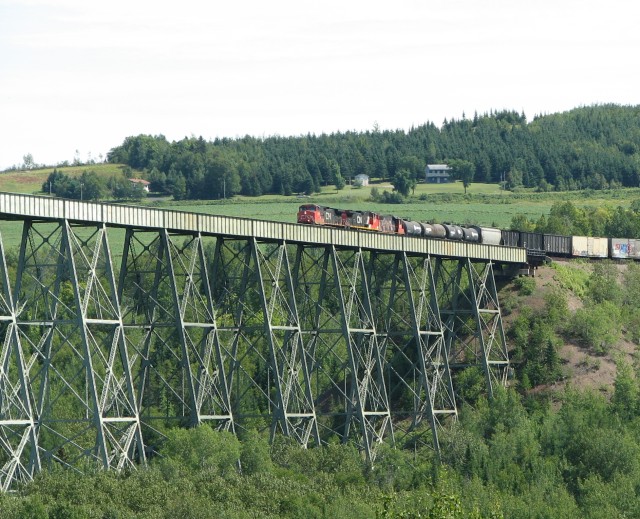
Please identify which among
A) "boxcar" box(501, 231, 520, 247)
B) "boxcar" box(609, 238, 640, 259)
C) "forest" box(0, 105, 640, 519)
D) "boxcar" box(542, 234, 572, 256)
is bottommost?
"forest" box(0, 105, 640, 519)

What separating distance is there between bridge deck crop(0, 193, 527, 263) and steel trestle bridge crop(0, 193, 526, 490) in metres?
0.08

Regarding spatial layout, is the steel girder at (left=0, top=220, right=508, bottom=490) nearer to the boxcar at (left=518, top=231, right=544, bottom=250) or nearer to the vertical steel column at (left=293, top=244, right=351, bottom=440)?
the vertical steel column at (left=293, top=244, right=351, bottom=440)

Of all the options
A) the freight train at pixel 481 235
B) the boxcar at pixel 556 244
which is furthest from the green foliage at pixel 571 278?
the boxcar at pixel 556 244

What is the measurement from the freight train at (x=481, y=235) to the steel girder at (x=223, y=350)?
2.06 metres

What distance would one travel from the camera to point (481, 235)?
92.0 meters

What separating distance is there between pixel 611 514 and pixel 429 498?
779cm

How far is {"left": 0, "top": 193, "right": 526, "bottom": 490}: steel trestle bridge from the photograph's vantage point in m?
53.0

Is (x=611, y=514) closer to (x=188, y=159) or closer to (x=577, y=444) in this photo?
(x=577, y=444)

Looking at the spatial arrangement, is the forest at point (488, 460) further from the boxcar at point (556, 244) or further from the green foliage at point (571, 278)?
the boxcar at point (556, 244)

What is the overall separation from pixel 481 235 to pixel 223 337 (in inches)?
766

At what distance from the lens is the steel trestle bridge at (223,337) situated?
5300 cm

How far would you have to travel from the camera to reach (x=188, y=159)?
198625 millimetres

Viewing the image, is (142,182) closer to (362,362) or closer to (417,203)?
(417,203)

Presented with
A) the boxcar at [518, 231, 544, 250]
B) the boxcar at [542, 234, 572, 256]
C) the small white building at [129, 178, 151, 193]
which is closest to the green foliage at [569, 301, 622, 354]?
the boxcar at [518, 231, 544, 250]
